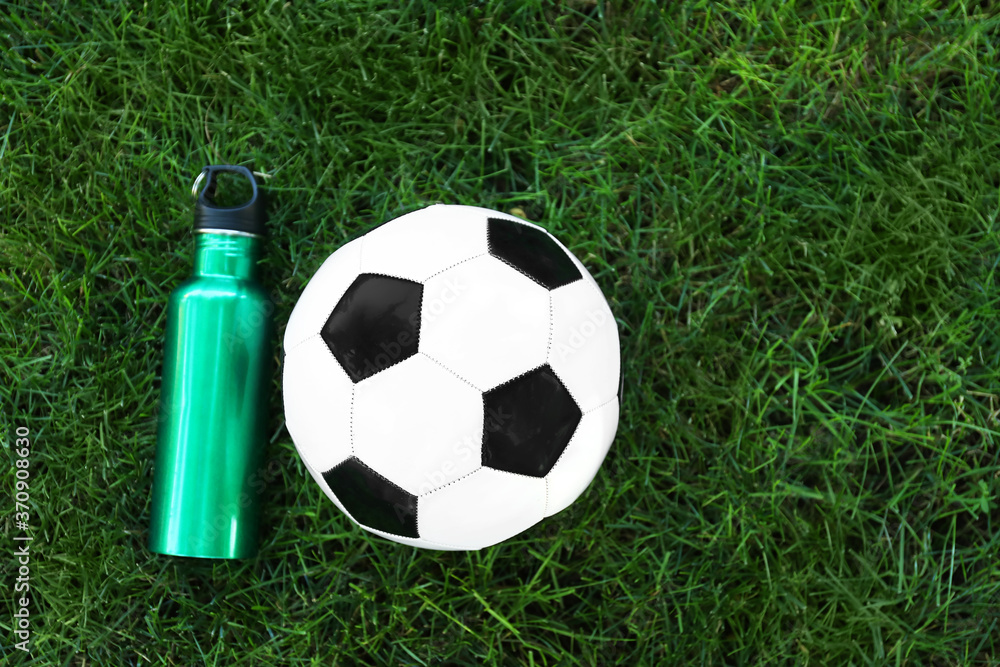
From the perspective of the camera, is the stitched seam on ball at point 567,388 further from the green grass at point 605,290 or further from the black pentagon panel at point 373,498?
the green grass at point 605,290

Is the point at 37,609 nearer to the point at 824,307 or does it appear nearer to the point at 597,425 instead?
the point at 597,425

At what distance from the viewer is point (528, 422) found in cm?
183

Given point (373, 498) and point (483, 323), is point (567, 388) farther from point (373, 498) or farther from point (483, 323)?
point (373, 498)

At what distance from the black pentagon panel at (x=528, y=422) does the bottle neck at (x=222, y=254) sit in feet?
3.63

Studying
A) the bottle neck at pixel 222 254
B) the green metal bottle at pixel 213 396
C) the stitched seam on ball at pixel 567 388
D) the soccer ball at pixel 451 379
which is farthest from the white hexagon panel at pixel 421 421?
the bottle neck at pixel 222 254

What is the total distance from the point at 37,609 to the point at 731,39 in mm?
3483

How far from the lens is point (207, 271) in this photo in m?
2.32

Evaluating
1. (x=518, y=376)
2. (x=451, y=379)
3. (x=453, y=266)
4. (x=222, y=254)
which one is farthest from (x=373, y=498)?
(x=222, y=254)

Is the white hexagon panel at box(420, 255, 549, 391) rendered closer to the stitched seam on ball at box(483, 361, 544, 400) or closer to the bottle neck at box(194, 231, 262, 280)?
the stitched seam on ball at box(483, 361, 544, 400)

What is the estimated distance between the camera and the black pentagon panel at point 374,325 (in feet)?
5.96

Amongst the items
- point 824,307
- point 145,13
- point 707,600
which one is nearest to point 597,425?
point 707,600

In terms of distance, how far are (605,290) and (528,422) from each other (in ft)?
2.92

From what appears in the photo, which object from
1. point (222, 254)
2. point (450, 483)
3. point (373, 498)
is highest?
point (222, 254)

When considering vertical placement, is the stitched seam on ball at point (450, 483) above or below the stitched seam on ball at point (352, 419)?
below
